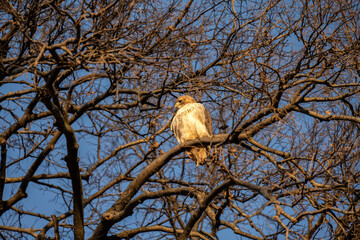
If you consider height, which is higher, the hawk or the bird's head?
the bird's head

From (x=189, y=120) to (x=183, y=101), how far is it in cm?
33

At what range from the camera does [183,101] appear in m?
7.54

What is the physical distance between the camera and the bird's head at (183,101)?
7.43 m

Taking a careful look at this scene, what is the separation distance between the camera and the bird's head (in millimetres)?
7430

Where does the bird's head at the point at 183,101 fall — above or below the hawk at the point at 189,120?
above

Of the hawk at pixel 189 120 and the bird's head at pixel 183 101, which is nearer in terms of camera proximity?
the bird's head at pixel 183 101

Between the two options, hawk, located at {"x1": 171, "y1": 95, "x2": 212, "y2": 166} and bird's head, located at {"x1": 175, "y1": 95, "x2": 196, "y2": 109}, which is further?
hawk, located at {"x1": 171, "y1": 95, "x2": 212, "y2": 166}

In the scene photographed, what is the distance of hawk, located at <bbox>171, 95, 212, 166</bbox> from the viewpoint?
755cm

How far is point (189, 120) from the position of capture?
7.59m

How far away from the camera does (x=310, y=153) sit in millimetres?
5812

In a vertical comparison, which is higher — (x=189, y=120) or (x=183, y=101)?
(x=183, y=101)

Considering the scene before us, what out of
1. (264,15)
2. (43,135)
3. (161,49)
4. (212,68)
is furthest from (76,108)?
(264,15)

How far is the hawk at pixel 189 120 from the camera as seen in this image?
24.8 feet

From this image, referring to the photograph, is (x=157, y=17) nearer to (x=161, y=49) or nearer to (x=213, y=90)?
(x=161, y=49)
